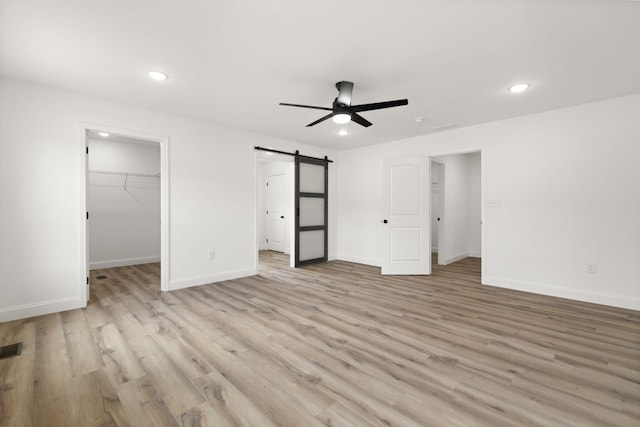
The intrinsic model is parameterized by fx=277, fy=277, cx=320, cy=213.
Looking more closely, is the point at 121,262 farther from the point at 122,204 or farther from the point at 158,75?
the point at 158,75

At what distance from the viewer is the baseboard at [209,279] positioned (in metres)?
4.11

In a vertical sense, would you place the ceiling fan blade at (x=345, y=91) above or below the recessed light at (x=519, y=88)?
below

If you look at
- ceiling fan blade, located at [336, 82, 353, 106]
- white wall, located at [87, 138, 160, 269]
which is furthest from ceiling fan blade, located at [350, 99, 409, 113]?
white wall, located at [87, 138, 160, 269]

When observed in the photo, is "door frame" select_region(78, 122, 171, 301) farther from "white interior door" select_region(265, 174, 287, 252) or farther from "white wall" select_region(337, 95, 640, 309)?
"white wall" select_region(337, 95, 640, 309)

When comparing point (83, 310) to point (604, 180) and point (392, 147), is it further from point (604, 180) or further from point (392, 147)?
point (604, 180)

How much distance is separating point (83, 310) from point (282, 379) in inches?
113

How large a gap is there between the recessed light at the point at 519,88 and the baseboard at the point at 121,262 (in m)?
7.05

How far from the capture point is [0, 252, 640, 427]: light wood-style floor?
5.37 ft

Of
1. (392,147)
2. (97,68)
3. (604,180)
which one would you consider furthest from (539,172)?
(97,68)

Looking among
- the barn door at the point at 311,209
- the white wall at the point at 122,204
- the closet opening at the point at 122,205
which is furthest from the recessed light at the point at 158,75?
the white wall at the point at 122,204

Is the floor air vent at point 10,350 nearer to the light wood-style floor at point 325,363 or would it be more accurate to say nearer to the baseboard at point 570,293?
the light wood-style floor at point 325,363

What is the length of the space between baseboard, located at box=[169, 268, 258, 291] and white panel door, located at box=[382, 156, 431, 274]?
2.49 metres

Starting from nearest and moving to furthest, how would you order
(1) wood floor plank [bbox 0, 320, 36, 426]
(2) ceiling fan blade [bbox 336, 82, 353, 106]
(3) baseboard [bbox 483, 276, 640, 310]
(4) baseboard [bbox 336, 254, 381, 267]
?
(1) wood floor plank [bbox 0, 320, 36, 426]
(2) ceiling fan blade [bbox 336, 82, 353, 106]
(3) baseboard [bbox 483, 276, 640, 310]
(4) baseboard [bbox 336, 254, 381, 267]

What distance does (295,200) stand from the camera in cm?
566
